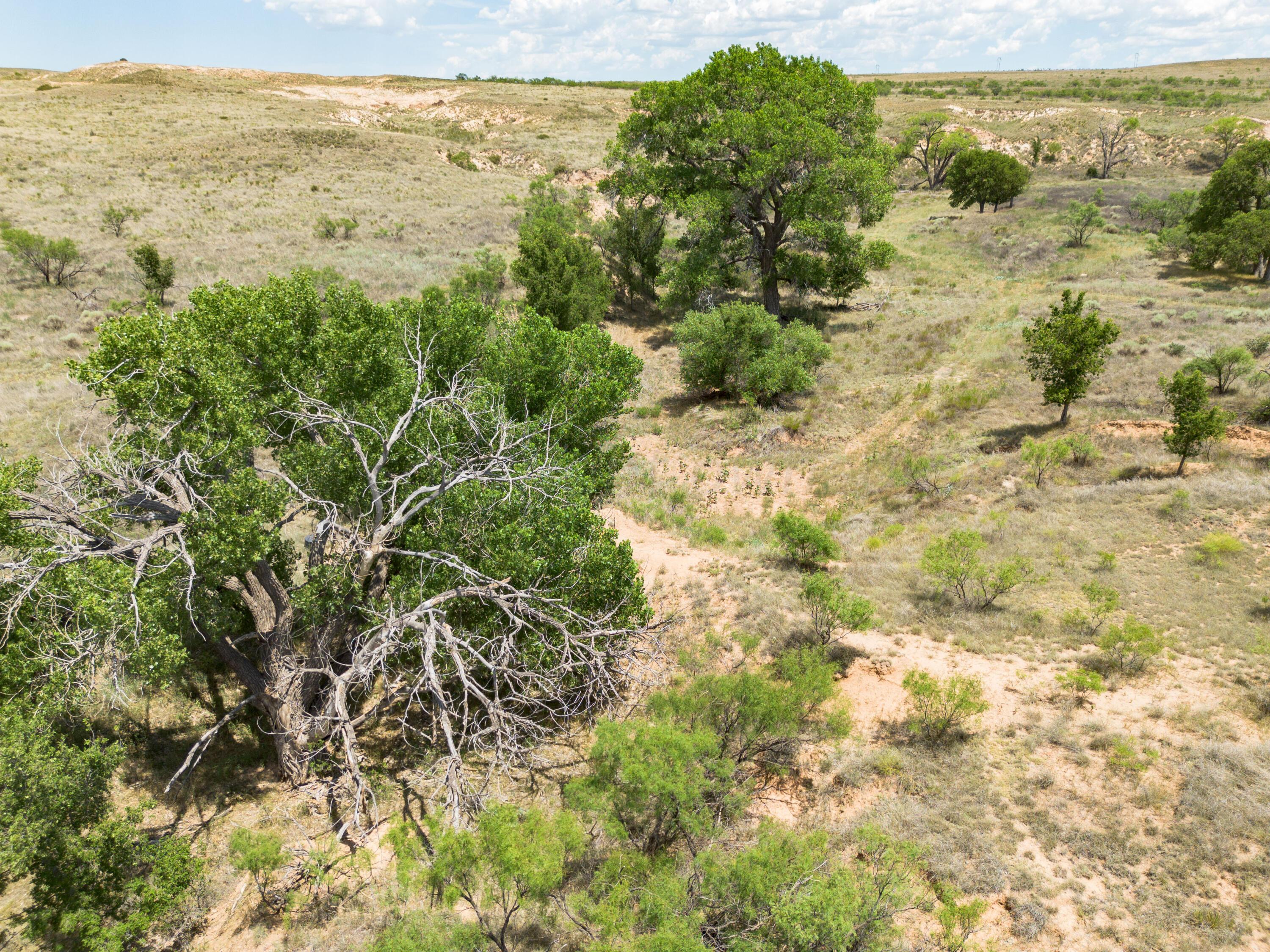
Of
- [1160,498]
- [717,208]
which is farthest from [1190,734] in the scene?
[717,208]

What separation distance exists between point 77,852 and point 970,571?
15.0 m

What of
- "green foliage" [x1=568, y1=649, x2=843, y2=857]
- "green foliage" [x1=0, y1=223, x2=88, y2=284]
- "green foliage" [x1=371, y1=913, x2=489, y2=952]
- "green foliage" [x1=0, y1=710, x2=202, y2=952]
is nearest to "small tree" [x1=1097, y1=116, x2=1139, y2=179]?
"green foliage" [x1=568, y1=649, x2=843, y2=857]

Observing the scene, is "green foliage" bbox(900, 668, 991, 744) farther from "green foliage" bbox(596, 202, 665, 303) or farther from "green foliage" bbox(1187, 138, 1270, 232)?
"green foliage" bbox(1187, 138, 1270, 232)

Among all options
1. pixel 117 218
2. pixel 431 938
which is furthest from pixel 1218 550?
pixel 117 218

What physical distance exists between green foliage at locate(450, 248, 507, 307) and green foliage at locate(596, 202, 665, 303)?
6595mm

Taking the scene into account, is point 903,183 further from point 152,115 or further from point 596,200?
point 152,115

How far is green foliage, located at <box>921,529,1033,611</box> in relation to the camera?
12797mm

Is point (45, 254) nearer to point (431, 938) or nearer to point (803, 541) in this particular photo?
point (803, 541)

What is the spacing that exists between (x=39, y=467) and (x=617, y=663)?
929 centimetres

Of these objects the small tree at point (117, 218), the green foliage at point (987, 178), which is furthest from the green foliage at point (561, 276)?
the green foliage at point (987, 178)

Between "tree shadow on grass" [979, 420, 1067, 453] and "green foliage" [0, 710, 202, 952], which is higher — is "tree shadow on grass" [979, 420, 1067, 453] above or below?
above

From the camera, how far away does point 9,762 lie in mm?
7523

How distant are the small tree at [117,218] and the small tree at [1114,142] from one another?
77.5m

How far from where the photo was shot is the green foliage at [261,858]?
8.09 m
